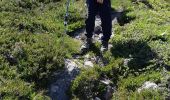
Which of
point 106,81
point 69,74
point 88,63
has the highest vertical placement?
point 69,74

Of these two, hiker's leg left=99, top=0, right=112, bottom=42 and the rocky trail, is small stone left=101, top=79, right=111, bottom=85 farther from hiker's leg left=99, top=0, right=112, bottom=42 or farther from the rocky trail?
hiker's leg left=99, top=0, right=112, bottom=42

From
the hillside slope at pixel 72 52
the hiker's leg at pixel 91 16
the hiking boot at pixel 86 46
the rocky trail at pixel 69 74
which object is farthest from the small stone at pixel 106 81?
the hiker's leg at pixel 91 16

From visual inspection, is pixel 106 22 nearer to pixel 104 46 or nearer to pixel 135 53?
pixel 104 46

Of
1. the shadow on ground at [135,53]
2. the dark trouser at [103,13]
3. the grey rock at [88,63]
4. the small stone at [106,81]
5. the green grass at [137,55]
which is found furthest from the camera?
the dark trouser at [103,13]

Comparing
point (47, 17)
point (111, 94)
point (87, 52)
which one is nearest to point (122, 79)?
point (111, 94)

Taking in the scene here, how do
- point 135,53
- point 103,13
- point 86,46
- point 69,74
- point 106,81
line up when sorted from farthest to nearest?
point 86,46, point 103,13, point 135,53, point 106,81, point 69,74

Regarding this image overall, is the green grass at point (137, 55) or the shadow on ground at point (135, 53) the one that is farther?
the shadow on ground at point (135, 53)

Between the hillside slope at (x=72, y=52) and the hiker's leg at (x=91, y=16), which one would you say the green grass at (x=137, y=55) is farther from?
the hiker's leg at (x=91, y=16)

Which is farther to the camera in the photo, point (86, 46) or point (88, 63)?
point (86, 46)

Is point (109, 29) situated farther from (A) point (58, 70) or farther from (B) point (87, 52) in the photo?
(A) point (58, 70)

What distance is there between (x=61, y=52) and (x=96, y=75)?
1417 millimetres

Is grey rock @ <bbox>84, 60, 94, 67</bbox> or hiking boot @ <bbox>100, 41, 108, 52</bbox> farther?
hiking boot @ <bbox>100, 41, 108, 52</bbox>

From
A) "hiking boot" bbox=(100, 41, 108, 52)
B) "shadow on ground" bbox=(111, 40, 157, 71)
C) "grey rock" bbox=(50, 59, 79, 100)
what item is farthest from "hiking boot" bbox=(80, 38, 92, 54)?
"grey rock" bbox=(50, 59, 79, 100)

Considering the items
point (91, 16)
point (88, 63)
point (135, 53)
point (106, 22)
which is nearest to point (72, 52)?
point (88, 63)
